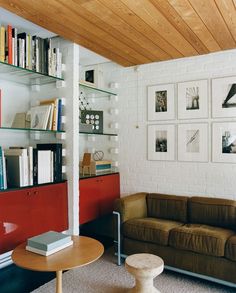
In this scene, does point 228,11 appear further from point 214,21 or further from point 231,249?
point 231,249

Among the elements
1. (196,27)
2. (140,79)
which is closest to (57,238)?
(196,27)

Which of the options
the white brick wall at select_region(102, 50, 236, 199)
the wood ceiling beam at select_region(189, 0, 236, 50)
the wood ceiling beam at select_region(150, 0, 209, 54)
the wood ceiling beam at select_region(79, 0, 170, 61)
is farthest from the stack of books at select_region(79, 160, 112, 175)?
the wood ceiling beam at select_region(189, 0, 236, 50)

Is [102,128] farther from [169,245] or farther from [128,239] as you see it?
[169,245]

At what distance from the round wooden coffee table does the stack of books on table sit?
3cm

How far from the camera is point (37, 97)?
3.00m

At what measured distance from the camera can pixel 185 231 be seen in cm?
254

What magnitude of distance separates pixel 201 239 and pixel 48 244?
53.5 inches

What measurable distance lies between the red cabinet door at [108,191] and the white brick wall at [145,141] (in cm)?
11

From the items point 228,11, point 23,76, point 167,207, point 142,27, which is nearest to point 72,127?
point 23,76

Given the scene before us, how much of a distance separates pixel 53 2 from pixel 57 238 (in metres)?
1.72

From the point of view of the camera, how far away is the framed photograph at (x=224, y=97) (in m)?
3.00

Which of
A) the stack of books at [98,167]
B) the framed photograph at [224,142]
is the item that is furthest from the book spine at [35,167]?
the framed photograph at [224,142]

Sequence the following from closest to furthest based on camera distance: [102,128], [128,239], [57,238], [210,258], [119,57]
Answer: [57,238] < [210,258] < [128,239] < [119,57] < [102,128]

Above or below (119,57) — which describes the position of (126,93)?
below
